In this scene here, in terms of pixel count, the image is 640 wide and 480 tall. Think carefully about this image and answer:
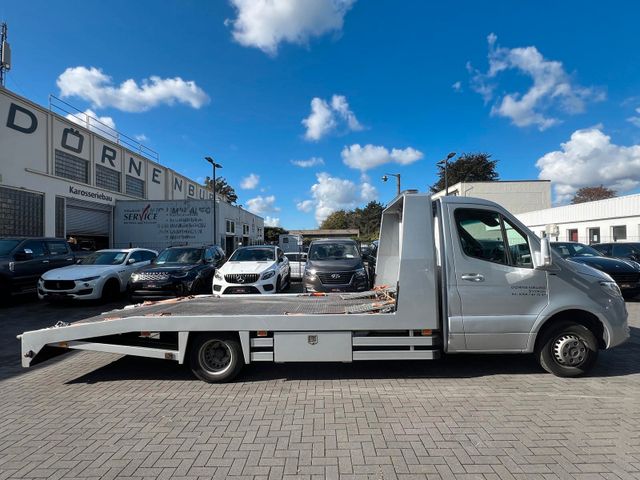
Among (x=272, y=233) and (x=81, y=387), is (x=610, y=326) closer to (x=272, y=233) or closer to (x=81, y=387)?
(x=81, y=387)

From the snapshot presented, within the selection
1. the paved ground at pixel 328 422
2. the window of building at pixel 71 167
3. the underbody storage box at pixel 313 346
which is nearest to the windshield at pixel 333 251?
the paved ground at pixel 328 422

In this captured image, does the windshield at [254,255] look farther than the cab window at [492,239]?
Yes

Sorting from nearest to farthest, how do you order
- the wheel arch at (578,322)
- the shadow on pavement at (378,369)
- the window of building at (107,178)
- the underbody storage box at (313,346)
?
the underbody storage box at (313,346)
the wheel arch at (578,322)
the shadow on pavement at (378,369)
the window of building at (107,178)

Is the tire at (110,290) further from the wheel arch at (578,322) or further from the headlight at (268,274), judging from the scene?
the wheel arch at (578,322)

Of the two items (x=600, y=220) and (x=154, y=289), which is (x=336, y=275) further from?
(x=600, y=220)

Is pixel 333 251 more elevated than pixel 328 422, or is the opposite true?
pixel 333 251

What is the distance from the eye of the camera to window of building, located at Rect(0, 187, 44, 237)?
16703mm

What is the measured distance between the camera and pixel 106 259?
469 inches

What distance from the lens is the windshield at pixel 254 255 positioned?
37.0 ft

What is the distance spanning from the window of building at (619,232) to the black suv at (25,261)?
3282 centimetres

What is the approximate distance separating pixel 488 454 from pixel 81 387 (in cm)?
481

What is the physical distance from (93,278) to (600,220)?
→ 32848 mm

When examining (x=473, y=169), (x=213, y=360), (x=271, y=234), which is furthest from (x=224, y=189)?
(x=213, y=360)

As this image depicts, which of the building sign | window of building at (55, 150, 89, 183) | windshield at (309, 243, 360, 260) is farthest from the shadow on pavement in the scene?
window of building at (55, 150, 89, 183)
